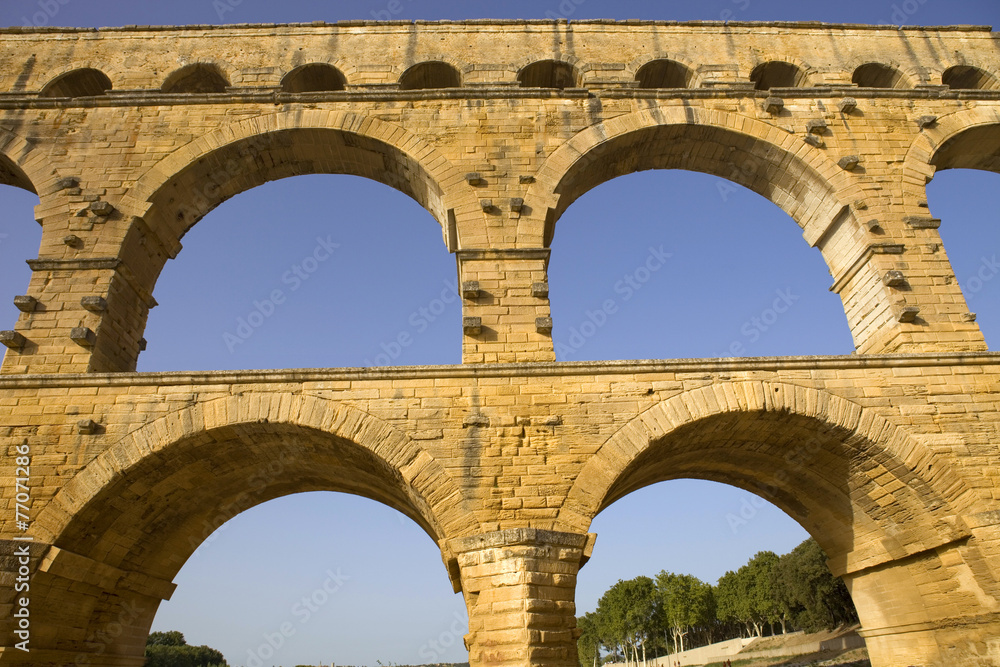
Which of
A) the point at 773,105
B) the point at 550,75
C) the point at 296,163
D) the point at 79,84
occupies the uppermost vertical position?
the point at 79,84

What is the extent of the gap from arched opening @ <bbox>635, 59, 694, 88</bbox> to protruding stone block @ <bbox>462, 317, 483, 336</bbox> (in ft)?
18.2

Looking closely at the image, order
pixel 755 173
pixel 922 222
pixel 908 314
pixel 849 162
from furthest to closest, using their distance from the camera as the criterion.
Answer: pixel 755 173 → pixel 849 162 → pixel 922 222 → pixel 908 314

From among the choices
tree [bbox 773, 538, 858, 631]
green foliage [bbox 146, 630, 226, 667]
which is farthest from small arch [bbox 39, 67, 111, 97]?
green foliage [bbox 146, 630, 226, 667]

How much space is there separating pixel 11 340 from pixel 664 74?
34.0ft

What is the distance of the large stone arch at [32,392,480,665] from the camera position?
21.1 feet

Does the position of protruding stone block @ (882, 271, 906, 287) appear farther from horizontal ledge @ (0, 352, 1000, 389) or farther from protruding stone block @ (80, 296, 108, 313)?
protruding stone block @ (80, 296, 108, 313)

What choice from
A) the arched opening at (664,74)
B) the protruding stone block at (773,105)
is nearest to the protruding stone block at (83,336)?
the arched opening at (664,74)

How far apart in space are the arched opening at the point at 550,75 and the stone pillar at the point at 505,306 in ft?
12.7

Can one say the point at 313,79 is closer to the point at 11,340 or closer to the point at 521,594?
the point at 11,340

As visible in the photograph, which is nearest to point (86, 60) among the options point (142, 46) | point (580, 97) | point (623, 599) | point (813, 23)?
point (142, 46)

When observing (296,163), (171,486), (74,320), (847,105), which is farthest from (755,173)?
(74,320)

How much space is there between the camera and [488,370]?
7109 millimetres

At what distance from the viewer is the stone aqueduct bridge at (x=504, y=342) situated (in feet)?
21.6

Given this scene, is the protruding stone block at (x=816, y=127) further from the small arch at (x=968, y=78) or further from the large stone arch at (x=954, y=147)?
the small arch at (x=968, y=78)
